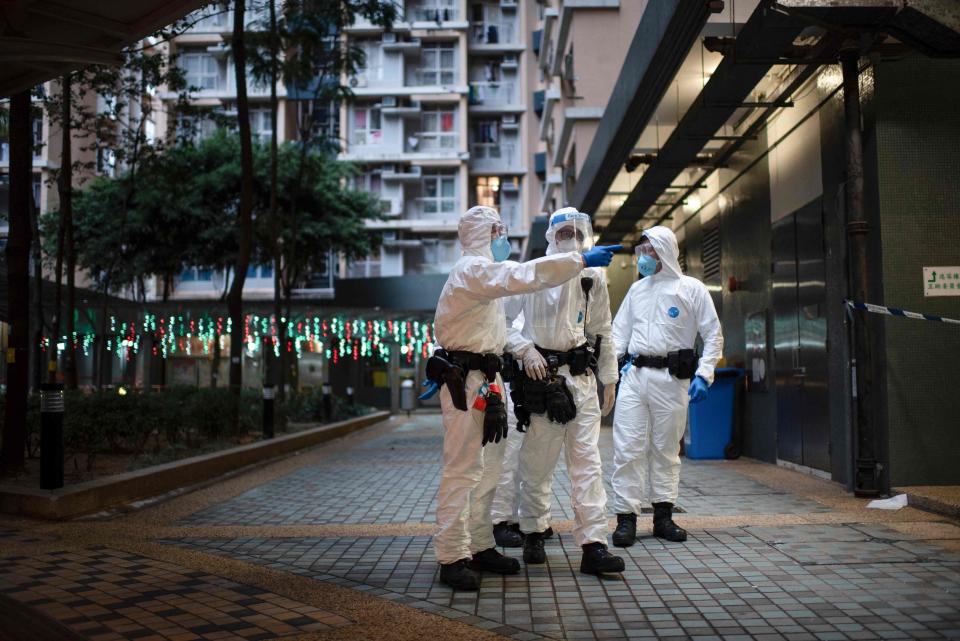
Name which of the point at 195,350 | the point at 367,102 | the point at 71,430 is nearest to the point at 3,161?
the point at 195,350

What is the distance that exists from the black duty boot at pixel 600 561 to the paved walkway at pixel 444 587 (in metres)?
0.09

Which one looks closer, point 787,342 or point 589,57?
point 787,342

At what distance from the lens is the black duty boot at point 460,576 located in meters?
4.69

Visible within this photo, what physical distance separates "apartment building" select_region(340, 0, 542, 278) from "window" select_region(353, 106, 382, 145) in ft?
0.15

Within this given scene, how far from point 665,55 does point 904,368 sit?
11.2 feet

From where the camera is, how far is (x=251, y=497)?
8.62 metres

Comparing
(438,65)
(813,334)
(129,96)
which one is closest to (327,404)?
(129,96)

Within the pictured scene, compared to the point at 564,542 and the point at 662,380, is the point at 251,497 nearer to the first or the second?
the point at 564,542

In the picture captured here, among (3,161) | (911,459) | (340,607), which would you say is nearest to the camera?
(340,607)

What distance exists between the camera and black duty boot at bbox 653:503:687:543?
587cm

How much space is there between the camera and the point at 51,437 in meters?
7.36

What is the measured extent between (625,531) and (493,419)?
5.08 feet

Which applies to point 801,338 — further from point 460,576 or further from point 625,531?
point 460,576

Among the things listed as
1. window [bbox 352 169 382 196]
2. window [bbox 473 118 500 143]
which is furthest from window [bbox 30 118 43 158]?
window [bbox 473 118 500 143]
